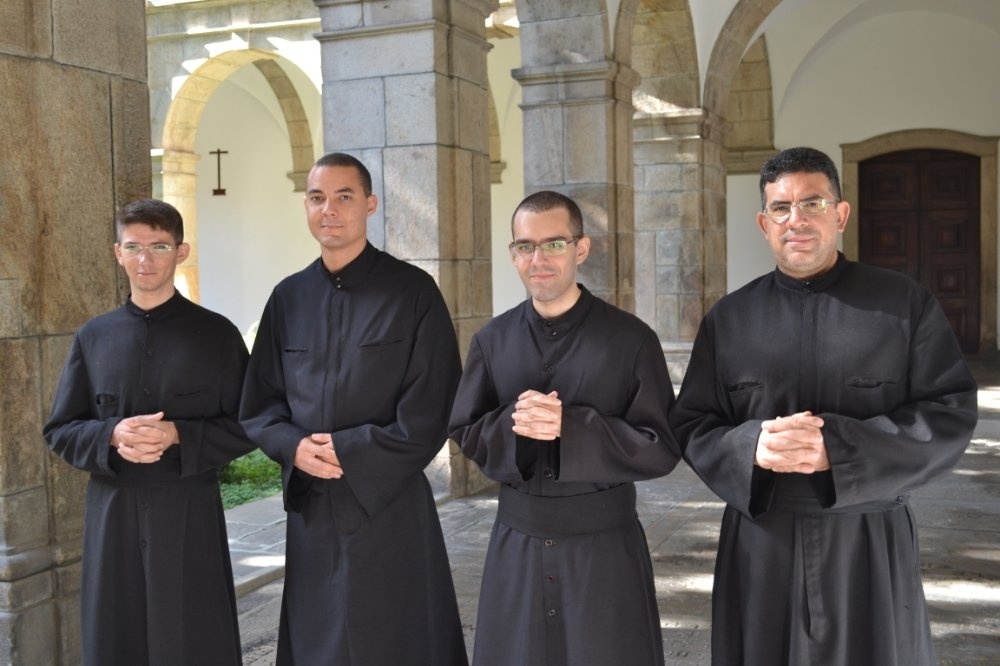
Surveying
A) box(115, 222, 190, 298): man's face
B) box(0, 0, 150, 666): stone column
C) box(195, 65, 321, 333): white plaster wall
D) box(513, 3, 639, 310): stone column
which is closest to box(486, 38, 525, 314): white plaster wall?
box(195, 65, 321, 333): white plaster wall

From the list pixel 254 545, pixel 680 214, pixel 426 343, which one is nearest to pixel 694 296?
pixel 680 214

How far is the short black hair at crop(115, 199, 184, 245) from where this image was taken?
9.38 ft

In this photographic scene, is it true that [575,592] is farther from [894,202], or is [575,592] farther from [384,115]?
[894,202]

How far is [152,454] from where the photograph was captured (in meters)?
2.78

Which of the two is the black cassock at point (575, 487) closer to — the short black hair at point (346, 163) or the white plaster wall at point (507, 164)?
the short black hair at point (346, 163)

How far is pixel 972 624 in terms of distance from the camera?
404 cm

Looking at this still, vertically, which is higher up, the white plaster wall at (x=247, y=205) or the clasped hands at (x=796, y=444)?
the white plaster wall at (x=247, y=205)

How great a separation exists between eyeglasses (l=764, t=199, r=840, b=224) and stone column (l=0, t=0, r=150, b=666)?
2174mm

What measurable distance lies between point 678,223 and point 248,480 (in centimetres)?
549

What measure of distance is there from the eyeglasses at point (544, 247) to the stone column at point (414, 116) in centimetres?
348

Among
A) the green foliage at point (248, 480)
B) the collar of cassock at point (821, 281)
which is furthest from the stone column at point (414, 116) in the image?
the collar of cassock at point (821, 281)

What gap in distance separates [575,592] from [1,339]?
→ 1921 mm

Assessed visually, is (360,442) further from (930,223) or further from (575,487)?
(930,223)

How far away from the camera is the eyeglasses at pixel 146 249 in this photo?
2.87 m
